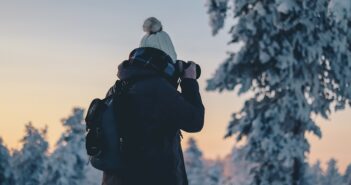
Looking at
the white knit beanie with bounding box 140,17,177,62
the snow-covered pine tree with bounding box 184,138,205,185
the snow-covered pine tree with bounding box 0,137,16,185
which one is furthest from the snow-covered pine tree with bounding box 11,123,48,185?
the white knit beanie with bounding box 140,17,177,62

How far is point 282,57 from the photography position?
1323 centimetres

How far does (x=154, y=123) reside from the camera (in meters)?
3.74

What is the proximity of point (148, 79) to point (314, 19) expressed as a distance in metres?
10.0

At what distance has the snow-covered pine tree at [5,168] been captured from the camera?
42.0 m

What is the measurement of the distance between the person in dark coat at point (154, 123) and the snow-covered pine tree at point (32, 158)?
49547mm

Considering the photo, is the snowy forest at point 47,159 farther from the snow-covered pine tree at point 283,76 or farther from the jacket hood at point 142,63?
the jacket hood at point 142,63

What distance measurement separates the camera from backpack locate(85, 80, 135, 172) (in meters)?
3.71

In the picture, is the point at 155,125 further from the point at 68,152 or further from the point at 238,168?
the point at 68,152

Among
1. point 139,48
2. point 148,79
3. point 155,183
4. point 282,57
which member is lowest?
point 155,183

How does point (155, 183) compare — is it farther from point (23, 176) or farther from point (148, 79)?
point (23, 176)

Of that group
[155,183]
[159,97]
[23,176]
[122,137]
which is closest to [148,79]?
[159,97]

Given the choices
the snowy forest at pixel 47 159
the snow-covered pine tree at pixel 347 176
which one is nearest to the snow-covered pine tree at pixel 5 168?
the snowy forest at pixel 47 159

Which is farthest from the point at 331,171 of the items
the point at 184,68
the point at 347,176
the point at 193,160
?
the point at 184,68

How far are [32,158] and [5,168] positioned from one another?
33.4 feet
